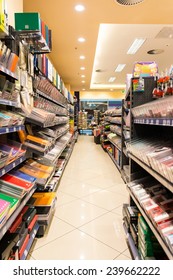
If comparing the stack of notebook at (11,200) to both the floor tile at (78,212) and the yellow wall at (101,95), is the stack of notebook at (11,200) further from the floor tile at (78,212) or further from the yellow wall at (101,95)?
the yellow wall at (101,95)

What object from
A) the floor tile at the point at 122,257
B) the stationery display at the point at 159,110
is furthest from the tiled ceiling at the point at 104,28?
the floor tile at the point at 122,257

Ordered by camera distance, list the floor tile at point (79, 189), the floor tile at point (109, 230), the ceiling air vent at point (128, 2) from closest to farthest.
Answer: the floor tile at point (109, 230) < the ceiling air vent at point (128, 2) < the floor tile at point (79, 189)

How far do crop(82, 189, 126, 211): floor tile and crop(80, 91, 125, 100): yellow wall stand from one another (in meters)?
14.8

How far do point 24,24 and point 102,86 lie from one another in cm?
1391

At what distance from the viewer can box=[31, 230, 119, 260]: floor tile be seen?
183cm

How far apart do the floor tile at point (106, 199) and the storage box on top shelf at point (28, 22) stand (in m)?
2.47

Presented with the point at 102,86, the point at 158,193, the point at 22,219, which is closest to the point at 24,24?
the point at 22,219

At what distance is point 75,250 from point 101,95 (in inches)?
647

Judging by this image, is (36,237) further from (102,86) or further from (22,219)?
(102,86)

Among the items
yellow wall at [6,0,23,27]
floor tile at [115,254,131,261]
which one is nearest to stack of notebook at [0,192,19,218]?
floor tile at [115,254,131,261]

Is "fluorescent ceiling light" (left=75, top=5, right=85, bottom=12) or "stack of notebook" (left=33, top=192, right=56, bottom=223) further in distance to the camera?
"fluorescent ceiling light" (left=75, top=5, right=85, bottom=12)

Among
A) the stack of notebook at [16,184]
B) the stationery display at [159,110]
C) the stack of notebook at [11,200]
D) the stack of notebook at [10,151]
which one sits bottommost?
the stack of notebook at [11,200]

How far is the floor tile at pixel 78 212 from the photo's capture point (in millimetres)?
2509

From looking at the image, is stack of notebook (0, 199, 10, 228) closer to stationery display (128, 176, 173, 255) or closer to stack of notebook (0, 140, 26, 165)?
stack of notebook (0, 140, 26, 165)
